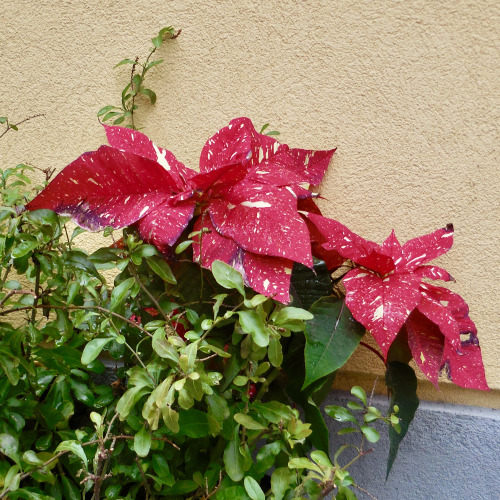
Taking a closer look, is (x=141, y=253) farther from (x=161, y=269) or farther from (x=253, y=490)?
(x=253, y=490)

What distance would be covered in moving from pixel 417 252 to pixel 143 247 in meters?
0.42

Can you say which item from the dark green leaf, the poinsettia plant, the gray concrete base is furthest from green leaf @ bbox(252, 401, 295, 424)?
the gray concrete base

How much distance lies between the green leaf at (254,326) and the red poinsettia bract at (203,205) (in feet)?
0.22

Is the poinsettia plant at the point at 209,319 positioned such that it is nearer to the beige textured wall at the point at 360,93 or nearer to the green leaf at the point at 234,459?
the green leaf at the point at 234,459

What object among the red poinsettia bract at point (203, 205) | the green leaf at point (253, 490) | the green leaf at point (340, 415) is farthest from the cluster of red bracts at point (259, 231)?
the green leaf at point (253, 490)

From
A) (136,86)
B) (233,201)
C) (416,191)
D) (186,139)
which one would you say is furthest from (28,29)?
(416,191)

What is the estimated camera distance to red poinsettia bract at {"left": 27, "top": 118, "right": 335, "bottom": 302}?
0.61 m

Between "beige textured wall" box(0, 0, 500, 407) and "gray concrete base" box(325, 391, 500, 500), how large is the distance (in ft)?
0.12

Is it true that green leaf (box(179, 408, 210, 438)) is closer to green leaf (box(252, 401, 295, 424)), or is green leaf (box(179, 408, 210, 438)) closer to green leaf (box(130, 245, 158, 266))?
green leaf (box(252, 401, 295, 424))

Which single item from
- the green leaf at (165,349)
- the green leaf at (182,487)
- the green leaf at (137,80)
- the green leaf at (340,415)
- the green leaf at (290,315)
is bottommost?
the green leaf at (340,415)

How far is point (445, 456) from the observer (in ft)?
2.74

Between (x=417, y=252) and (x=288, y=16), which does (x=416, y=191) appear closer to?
(x=417, y=252)

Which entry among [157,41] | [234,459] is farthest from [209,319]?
[157,41]

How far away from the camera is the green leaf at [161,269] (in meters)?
0.61
